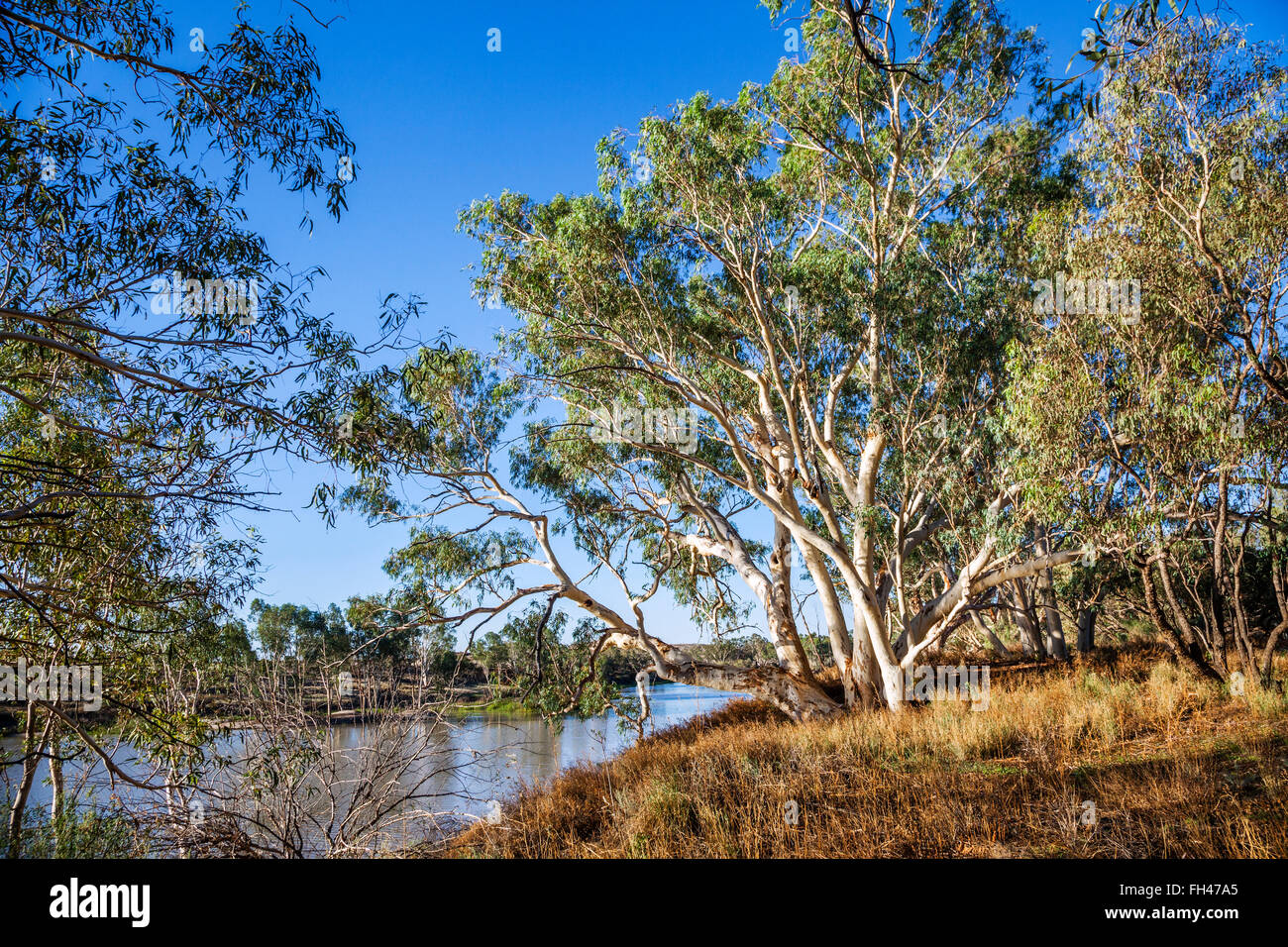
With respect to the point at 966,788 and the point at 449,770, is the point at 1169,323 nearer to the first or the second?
the point at 966,788

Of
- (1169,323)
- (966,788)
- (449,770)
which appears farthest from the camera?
(1169,323)

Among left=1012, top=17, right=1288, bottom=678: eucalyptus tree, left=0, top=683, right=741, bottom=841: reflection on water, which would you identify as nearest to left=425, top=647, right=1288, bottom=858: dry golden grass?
left=0, top=683, right=741, bottom=841: reflection on water

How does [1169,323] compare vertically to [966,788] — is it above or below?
above

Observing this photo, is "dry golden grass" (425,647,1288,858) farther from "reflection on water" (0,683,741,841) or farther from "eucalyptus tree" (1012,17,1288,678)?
"eucalyptus tree" (1012,17,1288,678)

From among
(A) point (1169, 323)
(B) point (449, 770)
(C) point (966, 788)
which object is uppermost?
(A) point (1169, 323)

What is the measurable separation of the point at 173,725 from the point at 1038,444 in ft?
29.3

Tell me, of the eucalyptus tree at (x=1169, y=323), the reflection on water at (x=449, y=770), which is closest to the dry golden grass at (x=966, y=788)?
the reflection on water at (x=449, y=770)

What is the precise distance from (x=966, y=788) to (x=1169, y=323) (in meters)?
5.74

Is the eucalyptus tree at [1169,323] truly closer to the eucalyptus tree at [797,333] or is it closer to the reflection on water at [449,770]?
the eucalyptus tree at [797,333]

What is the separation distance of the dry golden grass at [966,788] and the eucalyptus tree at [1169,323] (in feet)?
6.08

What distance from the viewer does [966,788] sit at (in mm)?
5812

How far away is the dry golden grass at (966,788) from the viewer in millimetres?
4812

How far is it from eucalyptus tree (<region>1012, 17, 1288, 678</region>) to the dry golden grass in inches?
73.0

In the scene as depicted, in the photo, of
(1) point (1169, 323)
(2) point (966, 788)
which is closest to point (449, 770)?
(2) point (966, 788)
